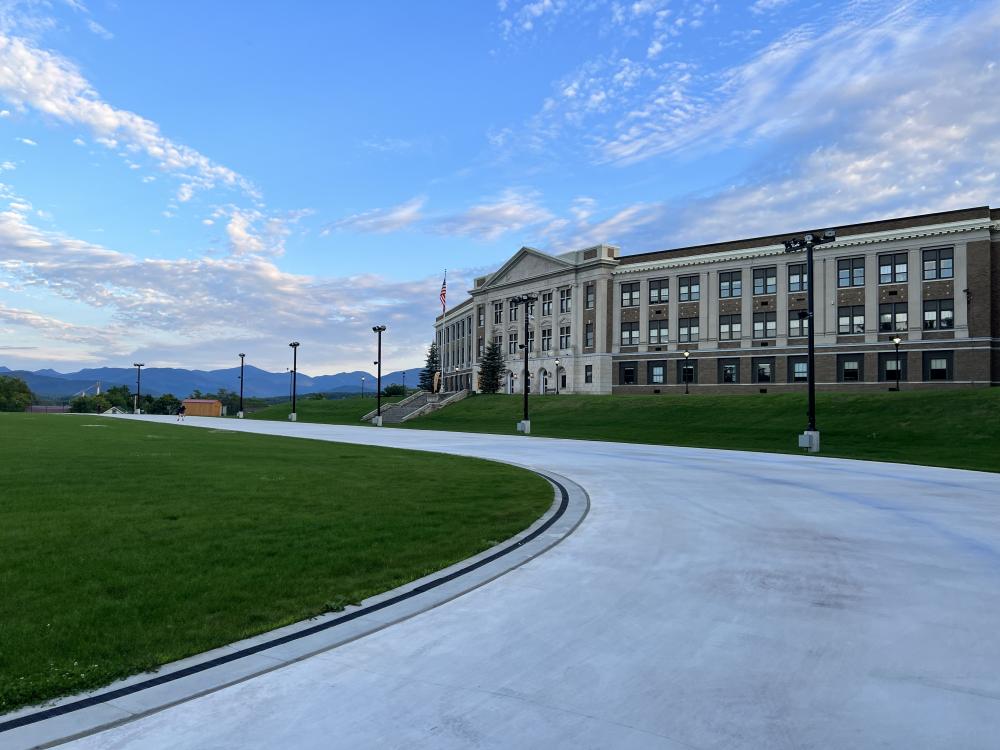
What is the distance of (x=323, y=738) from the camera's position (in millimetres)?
3646

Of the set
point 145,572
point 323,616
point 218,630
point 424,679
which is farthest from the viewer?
point 145,572

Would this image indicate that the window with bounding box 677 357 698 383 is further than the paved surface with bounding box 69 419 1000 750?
Yes

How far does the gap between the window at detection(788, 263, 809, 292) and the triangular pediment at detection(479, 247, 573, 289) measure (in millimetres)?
25596

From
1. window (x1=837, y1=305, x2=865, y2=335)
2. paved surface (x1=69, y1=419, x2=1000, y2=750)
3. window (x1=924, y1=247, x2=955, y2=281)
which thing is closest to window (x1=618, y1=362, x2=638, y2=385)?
window (x1=837, y1=305, x2=865, y2=335)

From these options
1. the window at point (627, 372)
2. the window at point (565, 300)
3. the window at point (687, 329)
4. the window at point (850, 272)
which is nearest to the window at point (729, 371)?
the window at point (687, 329)

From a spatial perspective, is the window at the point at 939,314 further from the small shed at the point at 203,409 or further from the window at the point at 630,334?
the small shed at the point at 203,409

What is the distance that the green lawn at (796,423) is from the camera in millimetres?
28172

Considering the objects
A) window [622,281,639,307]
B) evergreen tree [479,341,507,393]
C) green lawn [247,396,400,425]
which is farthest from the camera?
evergreen tree [479,341,507,393]

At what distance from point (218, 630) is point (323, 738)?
1.93 meters

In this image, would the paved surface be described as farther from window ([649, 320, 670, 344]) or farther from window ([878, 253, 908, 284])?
window ([649, 320, 670, 344])

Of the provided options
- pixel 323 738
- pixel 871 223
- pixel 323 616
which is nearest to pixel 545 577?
pixel 323 616

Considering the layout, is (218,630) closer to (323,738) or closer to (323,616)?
(323,616)

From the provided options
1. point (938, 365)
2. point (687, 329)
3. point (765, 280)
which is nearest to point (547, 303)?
point (687, 329)

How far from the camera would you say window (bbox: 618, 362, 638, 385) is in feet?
243
